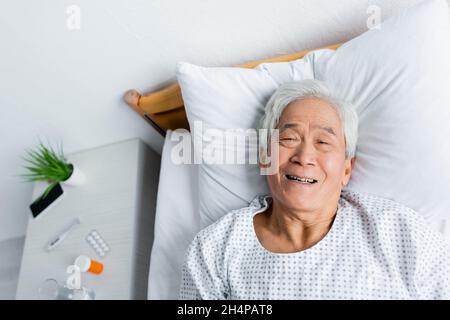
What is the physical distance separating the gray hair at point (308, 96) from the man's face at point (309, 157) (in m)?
0.02

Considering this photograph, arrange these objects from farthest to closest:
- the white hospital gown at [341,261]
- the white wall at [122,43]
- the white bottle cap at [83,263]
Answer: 1. the white bottle cap at [83,263]
2. the white wall at [122,43]
3. the white hospital gown at [341,261]

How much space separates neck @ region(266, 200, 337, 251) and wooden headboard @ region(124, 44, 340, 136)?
0.43 metres

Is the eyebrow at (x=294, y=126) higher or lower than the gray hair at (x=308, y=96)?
lower

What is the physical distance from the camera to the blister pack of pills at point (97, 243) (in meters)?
1.48

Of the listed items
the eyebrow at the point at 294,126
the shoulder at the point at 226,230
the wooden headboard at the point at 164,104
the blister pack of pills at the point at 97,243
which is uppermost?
the wooden headboard at the point at 164,104

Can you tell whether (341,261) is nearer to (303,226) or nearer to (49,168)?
(303,226)

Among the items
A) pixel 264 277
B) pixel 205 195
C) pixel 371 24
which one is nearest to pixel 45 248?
pixel 205 195

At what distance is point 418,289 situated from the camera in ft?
3.35

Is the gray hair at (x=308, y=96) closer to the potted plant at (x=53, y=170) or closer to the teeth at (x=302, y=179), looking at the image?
the teeth at (x=302, y=179)

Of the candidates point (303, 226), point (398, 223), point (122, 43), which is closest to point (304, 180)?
point (303, 226)

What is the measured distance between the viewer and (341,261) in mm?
1054

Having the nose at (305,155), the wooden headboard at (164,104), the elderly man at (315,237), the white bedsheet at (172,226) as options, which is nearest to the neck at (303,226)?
the elderly man at (315,237)
